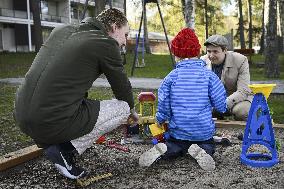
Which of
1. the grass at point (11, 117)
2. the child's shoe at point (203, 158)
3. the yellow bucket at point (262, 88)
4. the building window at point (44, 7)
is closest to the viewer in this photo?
the child's shoe at point (203, 158)

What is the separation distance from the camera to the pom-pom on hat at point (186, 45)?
A: 3.29 meters

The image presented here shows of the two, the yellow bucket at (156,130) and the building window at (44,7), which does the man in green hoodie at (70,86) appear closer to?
the yellow bucket at (156,130)

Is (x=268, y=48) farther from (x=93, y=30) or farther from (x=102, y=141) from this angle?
(x=93, y=30)

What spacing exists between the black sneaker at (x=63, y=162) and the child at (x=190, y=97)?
→ 0.77 metres

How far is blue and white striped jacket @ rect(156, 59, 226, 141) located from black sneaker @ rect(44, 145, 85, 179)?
1.00 meters

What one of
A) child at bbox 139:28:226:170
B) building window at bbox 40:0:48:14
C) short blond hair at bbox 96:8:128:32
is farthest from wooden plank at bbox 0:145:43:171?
building window at bbox 40:0:48:14

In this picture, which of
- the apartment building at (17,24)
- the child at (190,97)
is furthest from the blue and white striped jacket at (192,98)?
the apartment building at (17,24)

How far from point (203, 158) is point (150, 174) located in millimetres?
454

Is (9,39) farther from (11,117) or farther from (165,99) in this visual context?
(165,99)

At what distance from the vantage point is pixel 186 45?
10.8ft

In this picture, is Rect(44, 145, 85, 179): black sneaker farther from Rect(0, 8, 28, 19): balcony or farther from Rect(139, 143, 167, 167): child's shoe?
Rect(0, 8, 28, 19): balcony

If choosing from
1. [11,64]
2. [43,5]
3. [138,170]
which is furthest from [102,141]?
[43,5]

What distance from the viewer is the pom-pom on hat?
10.8 ft

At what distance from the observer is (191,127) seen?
330 cm
